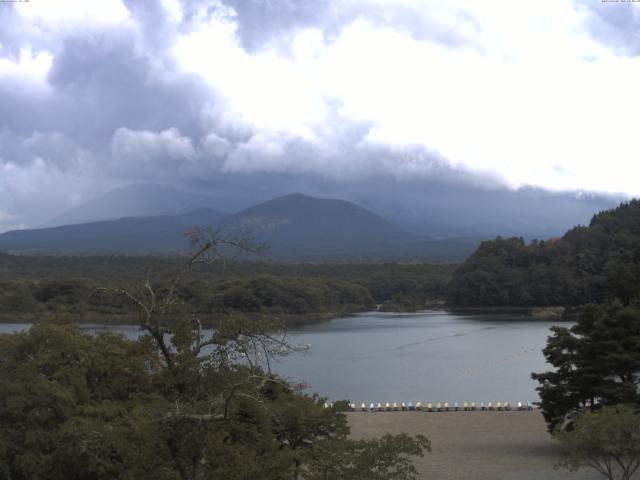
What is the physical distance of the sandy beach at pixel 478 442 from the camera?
1529cm

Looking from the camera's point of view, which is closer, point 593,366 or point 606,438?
point 606,438

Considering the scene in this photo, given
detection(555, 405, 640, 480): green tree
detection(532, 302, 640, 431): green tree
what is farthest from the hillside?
detection(555, 405, 640, 480): green tree

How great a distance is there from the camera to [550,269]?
7481 cm

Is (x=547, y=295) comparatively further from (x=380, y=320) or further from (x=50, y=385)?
(x=50, y=385)

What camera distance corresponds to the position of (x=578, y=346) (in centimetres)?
1712

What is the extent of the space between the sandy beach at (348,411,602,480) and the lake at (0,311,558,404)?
3397 millimetres

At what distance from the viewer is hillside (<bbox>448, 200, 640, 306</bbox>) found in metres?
72.6

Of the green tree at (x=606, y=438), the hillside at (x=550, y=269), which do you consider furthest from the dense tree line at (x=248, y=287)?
the green tree at (x=606, y=438)

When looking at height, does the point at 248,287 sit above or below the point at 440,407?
above

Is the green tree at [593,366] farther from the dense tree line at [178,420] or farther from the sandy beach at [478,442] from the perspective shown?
the dense tree line at [178,420]

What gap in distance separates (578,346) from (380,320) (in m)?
44.8

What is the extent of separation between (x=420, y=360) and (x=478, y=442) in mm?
18959

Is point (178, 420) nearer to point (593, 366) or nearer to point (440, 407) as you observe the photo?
point (593, 366)

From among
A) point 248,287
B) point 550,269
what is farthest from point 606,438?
point 550,269
